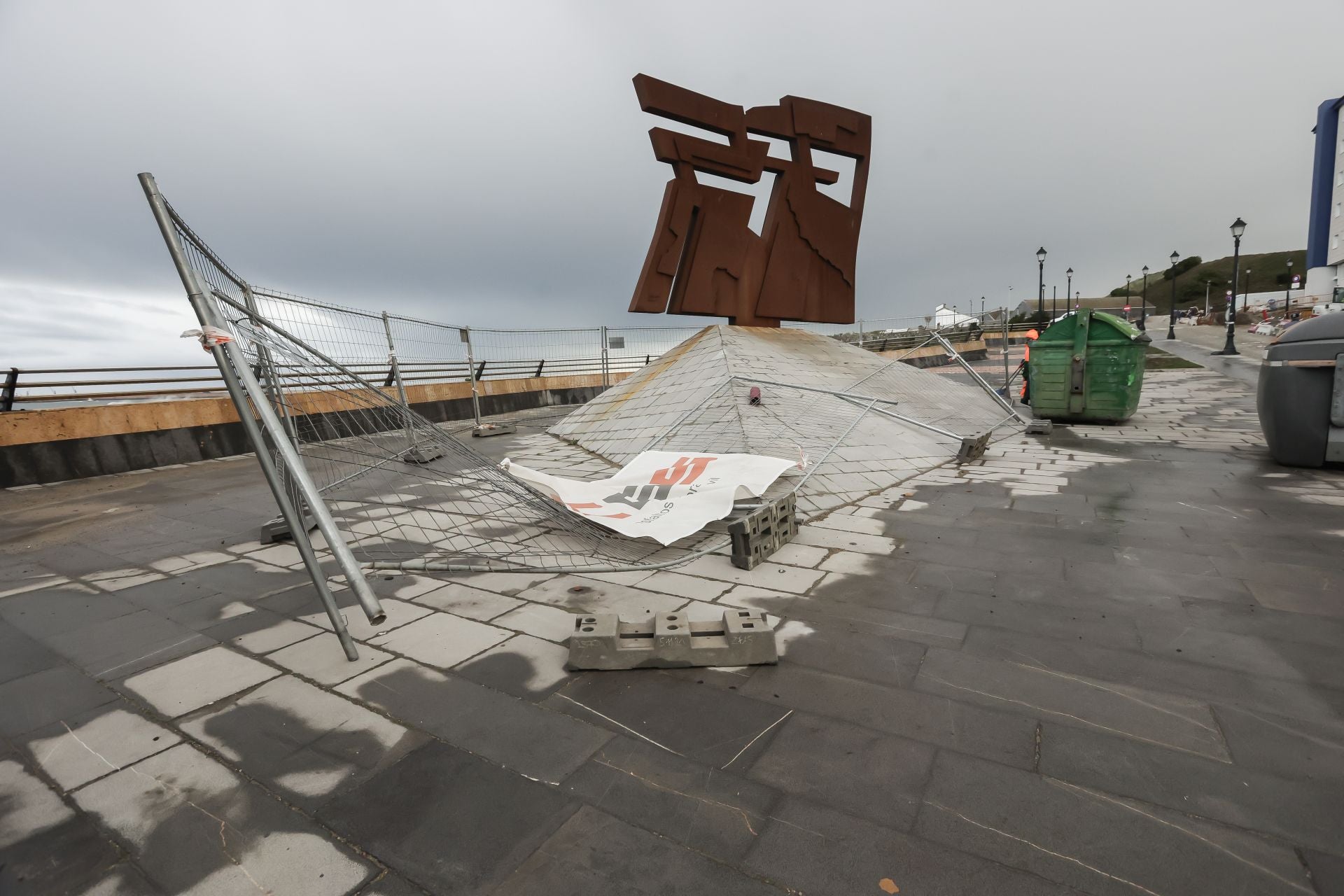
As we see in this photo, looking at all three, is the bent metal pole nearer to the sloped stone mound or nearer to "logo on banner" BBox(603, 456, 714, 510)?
"logo on banner" BBox(603, 456, 714, 510)

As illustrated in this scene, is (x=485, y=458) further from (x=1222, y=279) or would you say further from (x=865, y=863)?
(x=1222, y=279)

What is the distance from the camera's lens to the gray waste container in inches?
224

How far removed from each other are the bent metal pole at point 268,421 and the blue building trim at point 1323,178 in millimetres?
79501

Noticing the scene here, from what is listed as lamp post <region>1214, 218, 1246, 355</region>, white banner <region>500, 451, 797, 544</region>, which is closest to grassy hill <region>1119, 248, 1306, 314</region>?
→ lamp post <region>1214, 218, 1246, 355</region>

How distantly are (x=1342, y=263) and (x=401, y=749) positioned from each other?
250ft

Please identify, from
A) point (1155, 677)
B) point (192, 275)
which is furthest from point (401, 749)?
point (1155, 677)

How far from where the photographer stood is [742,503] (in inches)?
187

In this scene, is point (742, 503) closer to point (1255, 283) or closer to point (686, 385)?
point (686, 385)

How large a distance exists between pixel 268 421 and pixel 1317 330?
9.02 m

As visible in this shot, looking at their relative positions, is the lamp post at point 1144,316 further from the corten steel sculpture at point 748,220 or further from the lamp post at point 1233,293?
the corten steel sculpture at point 748,220

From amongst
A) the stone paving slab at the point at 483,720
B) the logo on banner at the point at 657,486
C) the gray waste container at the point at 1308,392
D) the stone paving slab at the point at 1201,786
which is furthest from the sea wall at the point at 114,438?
the gray waste container at the point at 1308,392

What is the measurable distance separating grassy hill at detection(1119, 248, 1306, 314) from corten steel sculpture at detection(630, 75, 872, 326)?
4250 inches

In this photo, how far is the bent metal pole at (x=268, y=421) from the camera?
2.56 metres

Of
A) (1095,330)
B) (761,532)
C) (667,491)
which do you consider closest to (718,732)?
(761,532)
